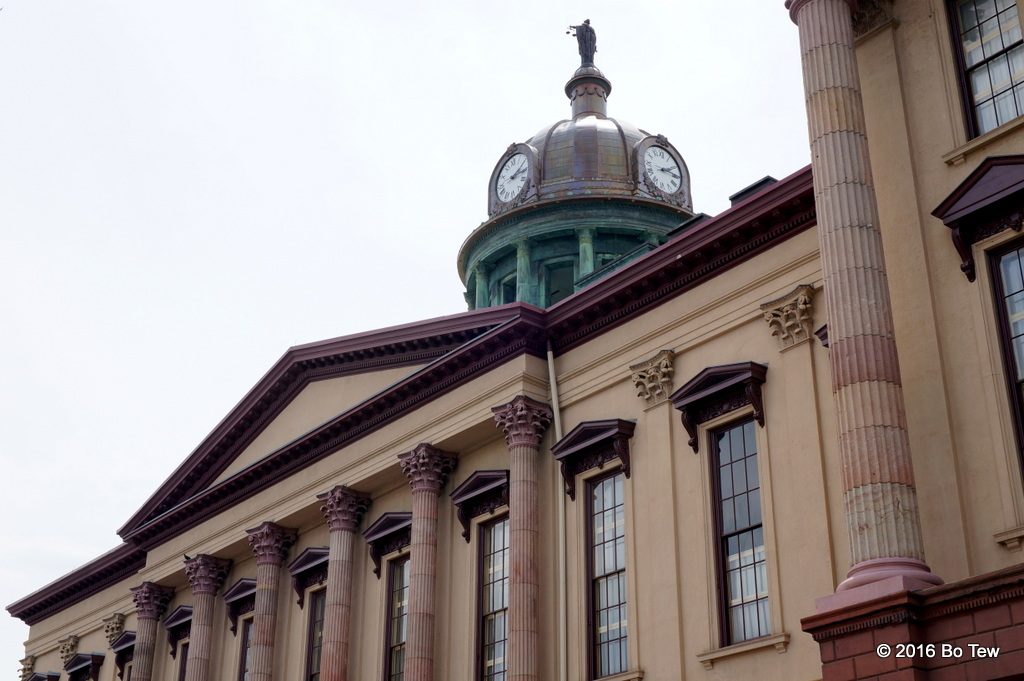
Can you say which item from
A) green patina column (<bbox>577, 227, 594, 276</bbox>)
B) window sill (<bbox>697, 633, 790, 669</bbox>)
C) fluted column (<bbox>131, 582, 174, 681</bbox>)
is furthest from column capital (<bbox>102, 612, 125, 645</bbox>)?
window sill (<bbox>697, 633, 790, 669</bbox>)

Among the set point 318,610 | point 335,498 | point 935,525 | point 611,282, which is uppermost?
point 611,282

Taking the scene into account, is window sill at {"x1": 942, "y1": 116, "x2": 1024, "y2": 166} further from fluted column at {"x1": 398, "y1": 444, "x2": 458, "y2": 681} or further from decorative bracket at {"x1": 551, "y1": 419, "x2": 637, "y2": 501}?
fluted column at {"x1": 398, "y1": 444, "x2": 458, "y2": 681}

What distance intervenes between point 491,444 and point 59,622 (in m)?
23.6

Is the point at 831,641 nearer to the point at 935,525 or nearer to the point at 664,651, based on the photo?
the point at 935,525

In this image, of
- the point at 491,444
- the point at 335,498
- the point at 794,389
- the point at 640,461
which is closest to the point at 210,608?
the point at 335,498

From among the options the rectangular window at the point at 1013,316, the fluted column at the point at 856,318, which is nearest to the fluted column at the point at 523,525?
the fluted column at the point at 856,318

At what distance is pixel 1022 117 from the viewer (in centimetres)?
1802

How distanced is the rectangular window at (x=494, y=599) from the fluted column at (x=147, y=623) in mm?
13998

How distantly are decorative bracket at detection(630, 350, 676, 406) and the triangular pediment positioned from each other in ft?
21.4

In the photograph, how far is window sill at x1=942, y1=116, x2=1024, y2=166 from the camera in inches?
712

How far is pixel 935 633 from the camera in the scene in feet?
50.5

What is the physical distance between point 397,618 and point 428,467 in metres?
3.51

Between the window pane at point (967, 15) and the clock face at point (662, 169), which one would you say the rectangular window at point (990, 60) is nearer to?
the window pane at point (967, 15)

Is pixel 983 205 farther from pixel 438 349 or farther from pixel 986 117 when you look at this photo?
pixel 438 349
